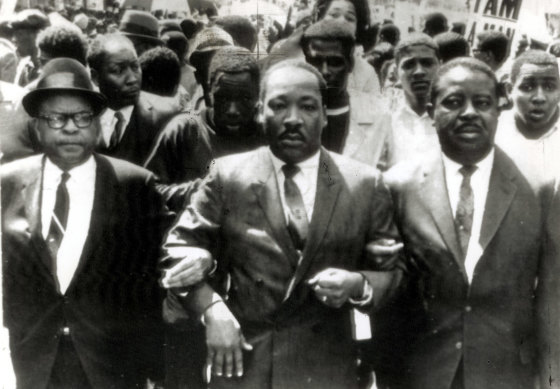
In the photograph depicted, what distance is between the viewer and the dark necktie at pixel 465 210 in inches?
113

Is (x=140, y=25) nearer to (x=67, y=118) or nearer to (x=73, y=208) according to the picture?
(x=67, y=118)

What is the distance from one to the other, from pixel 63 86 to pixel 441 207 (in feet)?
5.35

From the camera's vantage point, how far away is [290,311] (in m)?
2.79

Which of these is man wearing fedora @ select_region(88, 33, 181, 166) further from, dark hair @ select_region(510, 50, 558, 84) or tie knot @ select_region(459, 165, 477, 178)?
dark hair @ select_region(510, 50, 558, 84)

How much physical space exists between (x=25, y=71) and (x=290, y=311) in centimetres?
166

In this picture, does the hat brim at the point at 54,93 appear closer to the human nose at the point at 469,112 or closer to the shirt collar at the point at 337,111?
the shirt collar at the point at 337,111

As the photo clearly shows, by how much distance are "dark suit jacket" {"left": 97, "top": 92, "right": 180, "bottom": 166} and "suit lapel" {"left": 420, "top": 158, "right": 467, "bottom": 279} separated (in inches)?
45.7

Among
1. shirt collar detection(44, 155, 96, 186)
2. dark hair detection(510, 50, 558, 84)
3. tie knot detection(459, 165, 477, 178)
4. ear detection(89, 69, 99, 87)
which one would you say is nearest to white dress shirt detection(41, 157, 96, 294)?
shirt collar detection(44, 155, 96, 186)

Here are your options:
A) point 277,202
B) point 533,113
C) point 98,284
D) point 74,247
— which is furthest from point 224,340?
point 533,113

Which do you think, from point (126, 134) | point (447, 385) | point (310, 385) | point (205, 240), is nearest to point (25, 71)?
point (126, 134)

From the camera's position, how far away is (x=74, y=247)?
3000mm

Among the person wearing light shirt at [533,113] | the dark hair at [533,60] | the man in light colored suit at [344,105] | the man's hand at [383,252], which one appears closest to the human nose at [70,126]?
the man in light colored suit at [344,105]

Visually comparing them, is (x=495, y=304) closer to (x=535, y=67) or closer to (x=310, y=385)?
(x=310, y=385)

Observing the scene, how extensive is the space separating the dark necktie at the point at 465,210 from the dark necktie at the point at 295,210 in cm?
61
